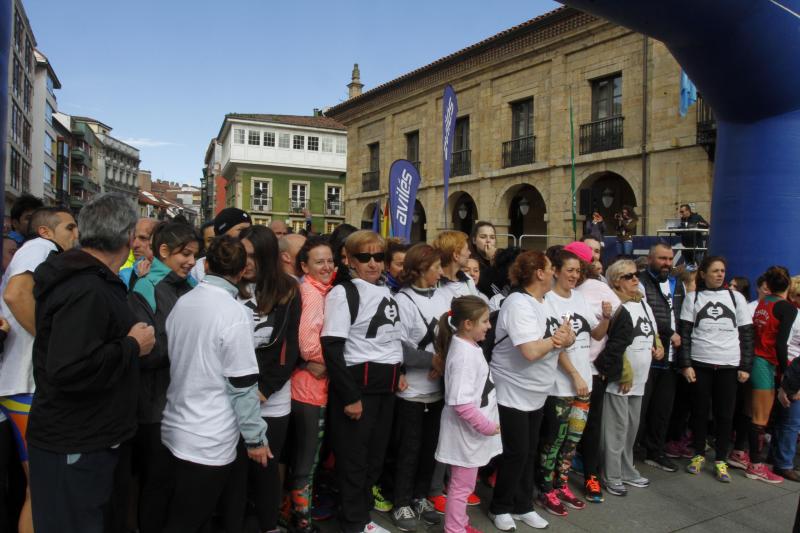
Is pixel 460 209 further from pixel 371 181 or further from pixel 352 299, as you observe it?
pixel 352 299

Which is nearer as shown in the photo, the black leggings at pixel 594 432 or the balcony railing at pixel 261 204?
the black leggings at pixel 594 432

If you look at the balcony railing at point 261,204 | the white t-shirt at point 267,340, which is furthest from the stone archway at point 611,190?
the balcony railing at point 261,204

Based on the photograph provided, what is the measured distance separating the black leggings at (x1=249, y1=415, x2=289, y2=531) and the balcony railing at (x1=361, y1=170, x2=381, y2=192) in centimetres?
2477

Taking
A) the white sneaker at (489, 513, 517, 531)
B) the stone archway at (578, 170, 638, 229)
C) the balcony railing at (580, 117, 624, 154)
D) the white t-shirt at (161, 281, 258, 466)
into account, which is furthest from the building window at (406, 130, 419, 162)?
the white t-shirt at (161, 281, 258, 466)

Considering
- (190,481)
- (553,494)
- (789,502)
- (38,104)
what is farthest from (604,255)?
(38,104)

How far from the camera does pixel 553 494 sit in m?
4.32

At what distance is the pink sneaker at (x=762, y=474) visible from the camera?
5.06 metres

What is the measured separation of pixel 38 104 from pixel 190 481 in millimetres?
62756

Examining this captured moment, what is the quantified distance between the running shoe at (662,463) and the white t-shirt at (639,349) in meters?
0.99

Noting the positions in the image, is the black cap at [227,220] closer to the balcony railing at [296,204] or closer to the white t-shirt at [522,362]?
the white t-shirt at [522,362]

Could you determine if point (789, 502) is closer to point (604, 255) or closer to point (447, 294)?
point (447, 294)

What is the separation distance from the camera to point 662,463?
5309 mm

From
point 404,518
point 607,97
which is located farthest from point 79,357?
point 607,97

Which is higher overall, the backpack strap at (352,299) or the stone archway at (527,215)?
the stone archway at (527,215)
